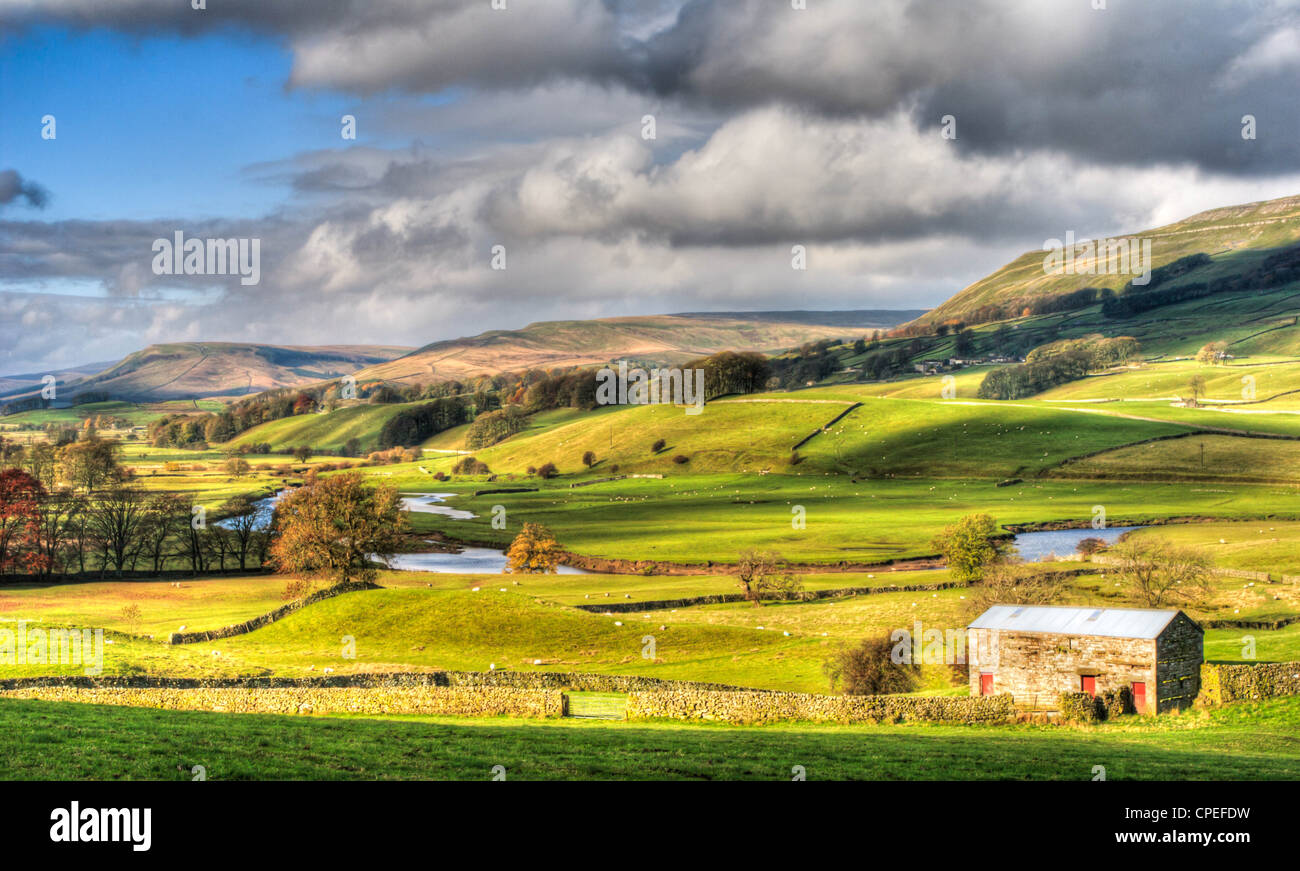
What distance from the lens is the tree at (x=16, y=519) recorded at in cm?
8575

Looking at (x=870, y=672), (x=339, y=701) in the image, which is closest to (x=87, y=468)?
(x=339, y=701)

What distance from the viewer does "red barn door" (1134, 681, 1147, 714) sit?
3534cm

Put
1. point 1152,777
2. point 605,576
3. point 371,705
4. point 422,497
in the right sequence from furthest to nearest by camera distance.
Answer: point 422,497 < point 605,576 < point 371,705 < point 1152,777

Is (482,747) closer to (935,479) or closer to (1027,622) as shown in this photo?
(1027,622)

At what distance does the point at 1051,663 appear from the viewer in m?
37.4

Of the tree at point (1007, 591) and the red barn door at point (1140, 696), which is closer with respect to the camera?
the red barn door at point (1140, 696)

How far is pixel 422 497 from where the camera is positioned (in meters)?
169

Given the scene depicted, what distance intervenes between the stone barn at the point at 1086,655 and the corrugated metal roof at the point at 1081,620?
0.04 metres

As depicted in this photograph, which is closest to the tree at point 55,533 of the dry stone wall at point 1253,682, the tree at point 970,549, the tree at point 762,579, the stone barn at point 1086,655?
the tree at point 762,579

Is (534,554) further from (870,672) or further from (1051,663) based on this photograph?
(1051,663)

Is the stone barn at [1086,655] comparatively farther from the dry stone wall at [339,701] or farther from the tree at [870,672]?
the dry stone wall at [339,701]

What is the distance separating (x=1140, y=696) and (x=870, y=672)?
1238cm
